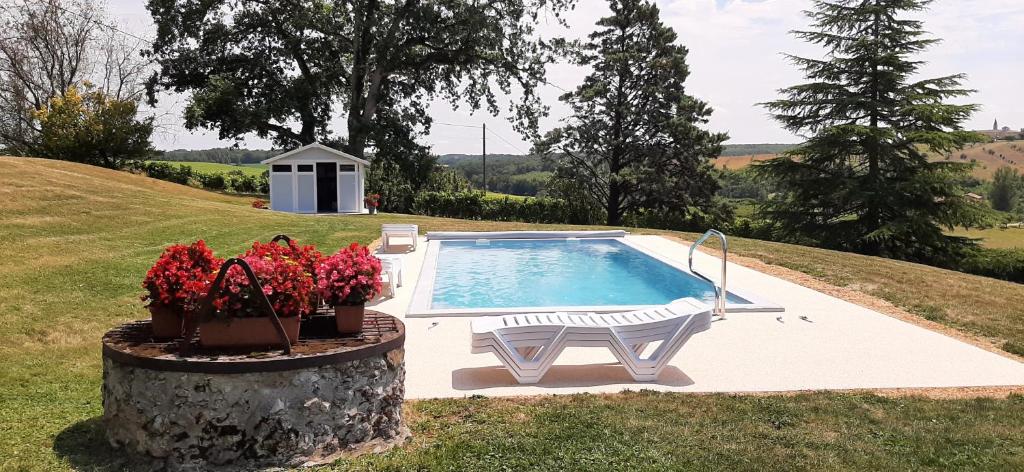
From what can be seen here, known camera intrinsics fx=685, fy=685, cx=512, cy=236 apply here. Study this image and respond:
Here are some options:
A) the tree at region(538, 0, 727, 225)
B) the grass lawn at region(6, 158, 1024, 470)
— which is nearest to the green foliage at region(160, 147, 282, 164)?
the tree at region(538, 0, 727, 225)

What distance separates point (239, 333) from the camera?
3.62m

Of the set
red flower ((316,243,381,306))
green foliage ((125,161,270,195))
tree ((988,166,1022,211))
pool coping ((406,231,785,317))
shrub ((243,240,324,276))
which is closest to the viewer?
red flower ((316,243,381,306))

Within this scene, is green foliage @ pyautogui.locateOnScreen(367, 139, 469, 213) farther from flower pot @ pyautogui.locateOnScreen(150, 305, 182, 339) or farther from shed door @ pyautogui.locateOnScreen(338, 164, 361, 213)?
flower pot @ pyautogui.locateOnScreen(150, 305, 182, 339)

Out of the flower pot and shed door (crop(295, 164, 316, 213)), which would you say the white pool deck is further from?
shed door (crop(295, 164, 316, 213))

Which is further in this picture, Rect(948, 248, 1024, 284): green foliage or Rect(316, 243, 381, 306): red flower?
Rect(948, 248, 1024, 284): green foliage

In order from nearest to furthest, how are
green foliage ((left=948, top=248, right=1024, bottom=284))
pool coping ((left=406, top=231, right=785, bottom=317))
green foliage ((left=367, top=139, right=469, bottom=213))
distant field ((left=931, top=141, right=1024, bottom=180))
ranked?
pool coping ((left=406, top=231, right=785, bottom=317)) → green foliage ((left=948, top=248, right=1024, bottom=284)) → green foliage ((left=367, top=139, right=469, bottom=213)) → distant field ((left=931, top=141, right=1024, bottom=180))

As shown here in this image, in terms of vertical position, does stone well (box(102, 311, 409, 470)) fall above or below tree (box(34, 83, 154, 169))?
below

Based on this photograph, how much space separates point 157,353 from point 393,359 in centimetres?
120

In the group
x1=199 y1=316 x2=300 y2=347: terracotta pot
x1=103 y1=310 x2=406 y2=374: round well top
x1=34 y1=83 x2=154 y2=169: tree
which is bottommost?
x1=103 y1=310 x2=406 y2=374: round well top

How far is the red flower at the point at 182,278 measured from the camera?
3.69m

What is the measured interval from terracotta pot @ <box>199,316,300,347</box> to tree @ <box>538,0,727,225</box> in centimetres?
2931

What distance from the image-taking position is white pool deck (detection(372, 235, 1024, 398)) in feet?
17.1

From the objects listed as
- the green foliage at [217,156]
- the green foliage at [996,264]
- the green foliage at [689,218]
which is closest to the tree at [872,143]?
the green foliage at [996,264]

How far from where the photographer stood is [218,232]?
43.7 feet
